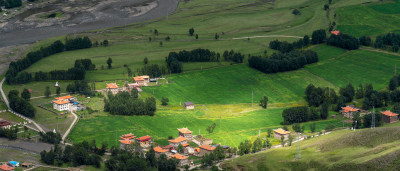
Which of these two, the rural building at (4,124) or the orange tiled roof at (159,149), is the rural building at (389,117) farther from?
the rural building at (4,124)

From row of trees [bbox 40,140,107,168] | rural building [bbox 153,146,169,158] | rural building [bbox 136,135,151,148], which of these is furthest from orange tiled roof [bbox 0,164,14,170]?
rural building [bbox 153,146,169,158]

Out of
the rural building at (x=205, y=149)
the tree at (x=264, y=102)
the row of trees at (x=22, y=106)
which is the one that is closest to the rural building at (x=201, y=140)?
the rural building at (x=205, y=149)

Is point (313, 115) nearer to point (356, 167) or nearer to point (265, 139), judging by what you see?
point (265, 139)

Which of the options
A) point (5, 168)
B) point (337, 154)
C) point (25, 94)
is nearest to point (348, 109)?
point (337, 154)

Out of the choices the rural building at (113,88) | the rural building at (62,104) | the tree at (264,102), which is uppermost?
the rural building at (113,88)

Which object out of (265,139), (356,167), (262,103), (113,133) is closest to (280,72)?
(262,103)

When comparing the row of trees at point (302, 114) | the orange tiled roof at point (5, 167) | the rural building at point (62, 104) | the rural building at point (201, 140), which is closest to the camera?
the orange tiled roof at point (5, 167)
